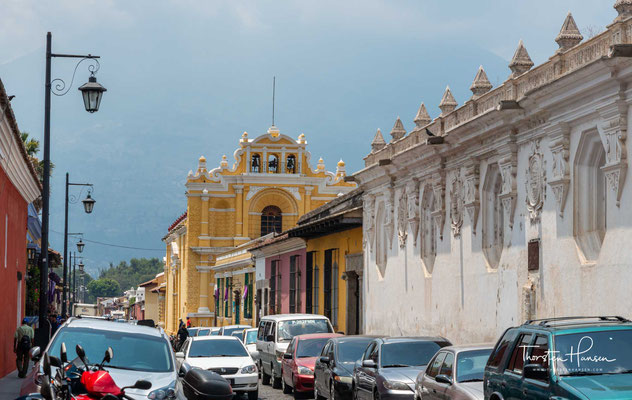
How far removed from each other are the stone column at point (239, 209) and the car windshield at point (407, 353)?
182ft

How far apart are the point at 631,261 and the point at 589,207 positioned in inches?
87.0

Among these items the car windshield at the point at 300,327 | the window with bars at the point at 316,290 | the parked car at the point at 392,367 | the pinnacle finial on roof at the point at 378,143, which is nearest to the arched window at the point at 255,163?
the window with bars at the point at 316,290

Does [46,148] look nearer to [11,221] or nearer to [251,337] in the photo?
[11,221]

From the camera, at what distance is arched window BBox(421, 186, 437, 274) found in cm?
2961

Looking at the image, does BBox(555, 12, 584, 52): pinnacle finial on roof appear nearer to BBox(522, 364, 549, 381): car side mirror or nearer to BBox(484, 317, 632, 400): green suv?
BBox(484, 317, 632, 400): green suv

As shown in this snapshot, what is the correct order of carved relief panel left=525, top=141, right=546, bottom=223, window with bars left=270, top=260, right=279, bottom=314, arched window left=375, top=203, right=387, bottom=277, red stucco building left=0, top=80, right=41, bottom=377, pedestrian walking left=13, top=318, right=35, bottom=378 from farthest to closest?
window with bars left=270, top=260, right=279, bottom=314
arched window left=375, top=203, right=387, bottom=277
pedestrian walking left=13, top=318, right=35, bottom=378
red stucco building left=0, top=80, right=41, bottom=377
carved relief panel left=525, top=141, right=546, bottom=223

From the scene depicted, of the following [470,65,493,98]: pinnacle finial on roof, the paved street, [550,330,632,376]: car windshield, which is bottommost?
the paved street

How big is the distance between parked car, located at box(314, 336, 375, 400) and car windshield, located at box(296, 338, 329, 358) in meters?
2.16

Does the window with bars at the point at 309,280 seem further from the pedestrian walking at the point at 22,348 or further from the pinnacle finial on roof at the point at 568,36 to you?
the pinnacle finial on roof at the point at 568,36

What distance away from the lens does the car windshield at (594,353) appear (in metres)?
10.7

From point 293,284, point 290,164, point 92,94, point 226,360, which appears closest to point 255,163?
point 290,164

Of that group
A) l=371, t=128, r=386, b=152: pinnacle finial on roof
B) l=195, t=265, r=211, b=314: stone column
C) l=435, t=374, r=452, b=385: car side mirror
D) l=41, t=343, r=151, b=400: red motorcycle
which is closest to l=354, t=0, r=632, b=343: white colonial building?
l=371, t=128, r=386, b=152: pinnacle finial on roof

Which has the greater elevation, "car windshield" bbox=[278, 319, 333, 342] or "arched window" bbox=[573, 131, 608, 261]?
"arched window" bbox=[573, 131, 608, 261]

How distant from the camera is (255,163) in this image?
244ft
